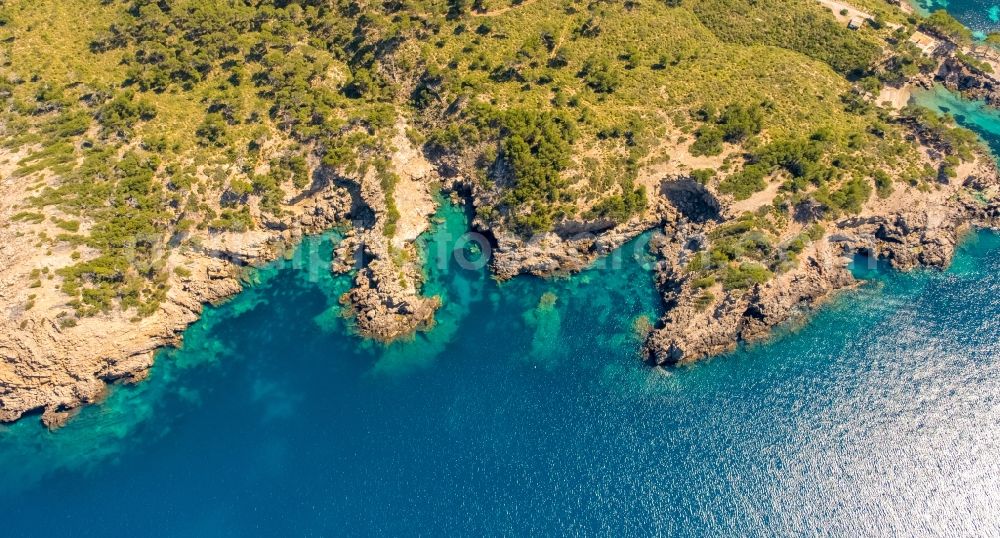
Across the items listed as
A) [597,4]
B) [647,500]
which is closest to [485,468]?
[647,500]

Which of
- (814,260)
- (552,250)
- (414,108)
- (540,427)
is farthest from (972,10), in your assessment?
(540,427)

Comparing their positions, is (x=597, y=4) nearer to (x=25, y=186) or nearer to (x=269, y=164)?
(x=269, y=164)

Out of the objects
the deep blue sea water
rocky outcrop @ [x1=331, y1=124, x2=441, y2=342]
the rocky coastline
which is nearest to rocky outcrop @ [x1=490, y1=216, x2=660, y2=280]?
the rocky coastline

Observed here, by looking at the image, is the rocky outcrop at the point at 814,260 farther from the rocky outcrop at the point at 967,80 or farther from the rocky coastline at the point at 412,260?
the rocky outcrop at the point at 967,80

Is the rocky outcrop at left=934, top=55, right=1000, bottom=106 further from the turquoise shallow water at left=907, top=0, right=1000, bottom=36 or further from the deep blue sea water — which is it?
the deep blue sea water

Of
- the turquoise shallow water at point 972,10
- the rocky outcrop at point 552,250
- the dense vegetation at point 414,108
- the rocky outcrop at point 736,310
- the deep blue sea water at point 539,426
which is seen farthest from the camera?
the turquoise shallow water at point 972,10

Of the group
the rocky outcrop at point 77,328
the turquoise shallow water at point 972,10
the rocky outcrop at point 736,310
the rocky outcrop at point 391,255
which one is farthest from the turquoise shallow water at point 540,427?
the turquoise shallow water at point 972,10
